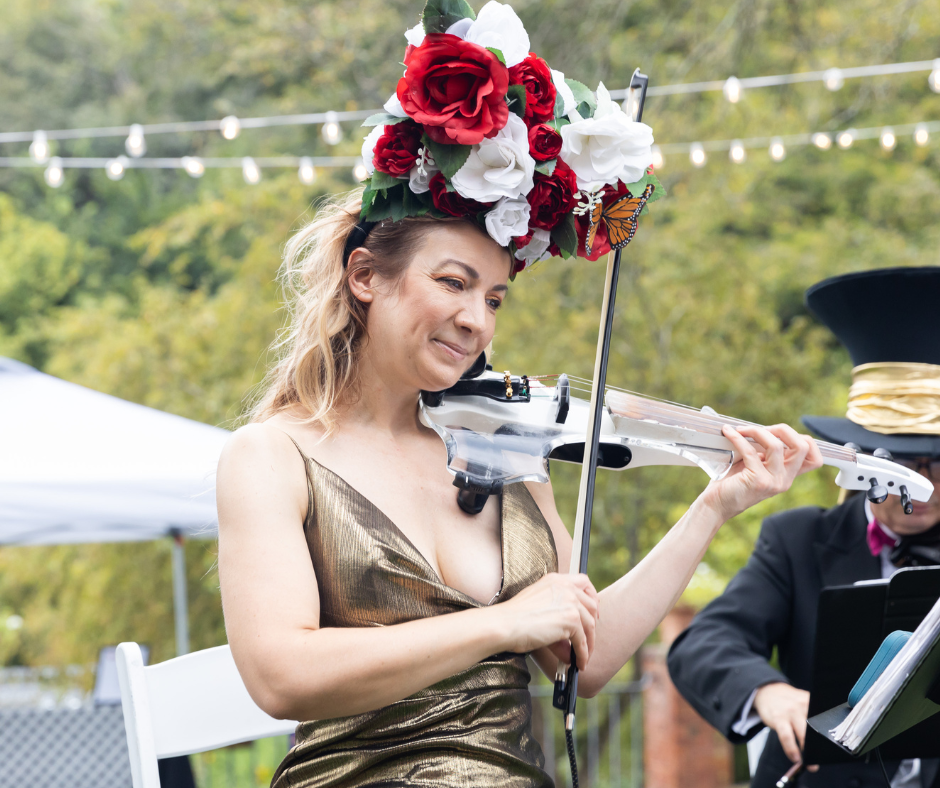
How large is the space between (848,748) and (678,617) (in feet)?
15.0

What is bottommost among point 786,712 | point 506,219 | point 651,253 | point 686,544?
point 786,712

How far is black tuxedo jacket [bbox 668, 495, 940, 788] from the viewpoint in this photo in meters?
2.60

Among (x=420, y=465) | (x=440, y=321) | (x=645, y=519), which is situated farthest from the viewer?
(x=645, y=519)

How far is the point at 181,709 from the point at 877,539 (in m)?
1.89

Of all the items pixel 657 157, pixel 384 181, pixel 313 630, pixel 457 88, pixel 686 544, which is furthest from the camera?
pixel 657 157

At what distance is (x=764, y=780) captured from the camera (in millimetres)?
2578

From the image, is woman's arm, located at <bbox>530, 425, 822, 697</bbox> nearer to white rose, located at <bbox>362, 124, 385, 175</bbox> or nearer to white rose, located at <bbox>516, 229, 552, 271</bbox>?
white rose, located at <bbox>516, 229, 552, 271</bbox>

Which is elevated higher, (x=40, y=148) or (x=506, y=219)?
(x=40, y=148)

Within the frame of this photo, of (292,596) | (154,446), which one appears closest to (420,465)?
(292,596)

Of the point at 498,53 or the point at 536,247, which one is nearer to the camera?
the point at 498,53

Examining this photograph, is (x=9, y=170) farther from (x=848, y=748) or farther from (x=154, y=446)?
(x=848, y=748)

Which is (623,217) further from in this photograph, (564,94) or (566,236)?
(564,94)

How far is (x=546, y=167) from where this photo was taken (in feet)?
5.41

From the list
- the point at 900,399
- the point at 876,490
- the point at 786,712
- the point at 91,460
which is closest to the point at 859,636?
the point at 876,490
